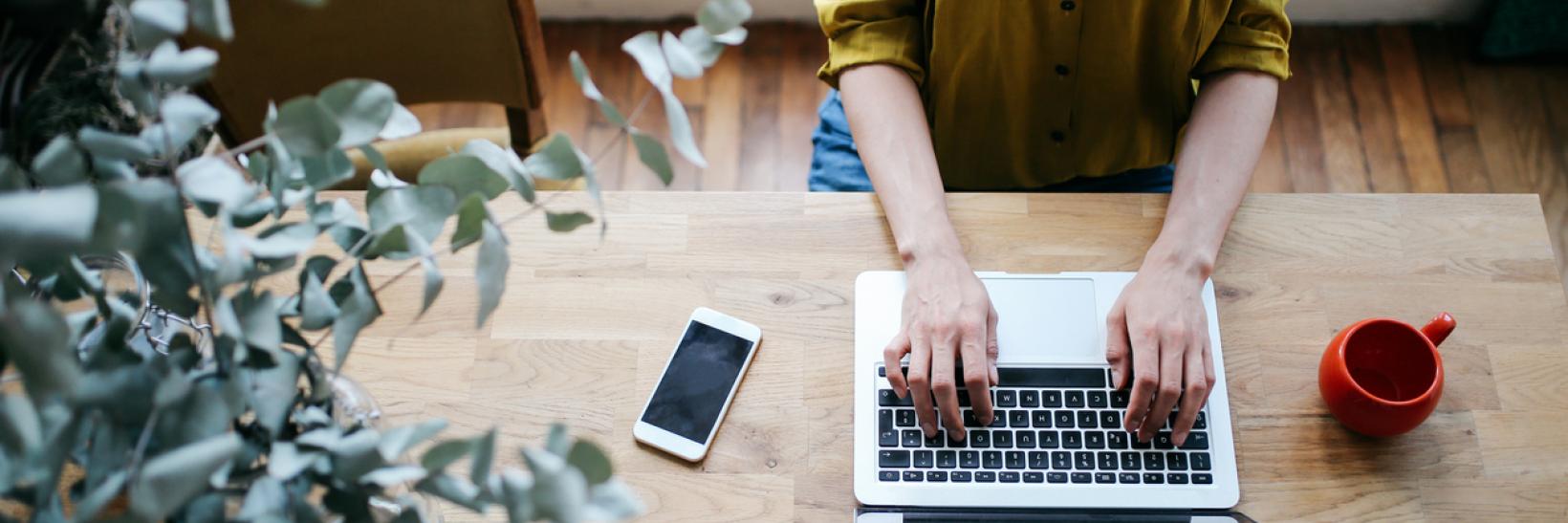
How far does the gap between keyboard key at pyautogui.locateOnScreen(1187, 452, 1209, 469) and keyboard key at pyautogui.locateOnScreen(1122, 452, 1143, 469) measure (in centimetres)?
4

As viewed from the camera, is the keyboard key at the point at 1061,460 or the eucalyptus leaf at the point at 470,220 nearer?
the eucalyptus leaf at the point at 470,220

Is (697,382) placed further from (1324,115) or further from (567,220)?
(1324,115)

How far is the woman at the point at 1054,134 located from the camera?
910mm

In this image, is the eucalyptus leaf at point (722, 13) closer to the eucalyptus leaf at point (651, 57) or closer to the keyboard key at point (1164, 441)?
the eucalyptus leaf at point (651, 57)

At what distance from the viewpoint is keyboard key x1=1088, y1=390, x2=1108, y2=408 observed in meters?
0.91

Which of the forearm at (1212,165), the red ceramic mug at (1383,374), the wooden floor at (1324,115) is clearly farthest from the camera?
the wooden floor at (1324,115)

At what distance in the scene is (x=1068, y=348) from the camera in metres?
0.94

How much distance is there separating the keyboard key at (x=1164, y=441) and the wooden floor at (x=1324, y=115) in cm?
A: 115

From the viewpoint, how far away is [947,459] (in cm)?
89

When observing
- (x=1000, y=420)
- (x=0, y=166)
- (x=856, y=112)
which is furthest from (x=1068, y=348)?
(x=0, y=166)

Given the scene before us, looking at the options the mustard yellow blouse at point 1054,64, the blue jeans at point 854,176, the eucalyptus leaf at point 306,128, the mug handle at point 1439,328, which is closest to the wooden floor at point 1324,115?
the blue jeans at point 854,176

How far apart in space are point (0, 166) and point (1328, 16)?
7.52 ft

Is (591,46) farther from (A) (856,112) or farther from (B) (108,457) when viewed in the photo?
(B) (108,457)

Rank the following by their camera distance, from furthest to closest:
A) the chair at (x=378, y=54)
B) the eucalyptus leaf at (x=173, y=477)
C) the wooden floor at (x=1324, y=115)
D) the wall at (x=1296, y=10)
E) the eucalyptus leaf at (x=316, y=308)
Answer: the wall at (x=1296, y=10)
the wooden floor at (x=1324, y=115)
the chair at (x=378, y=54)
the eucalyptus leaf at (x=316, y=308)
the eucalyptus leaf at (x=173, y=477)
